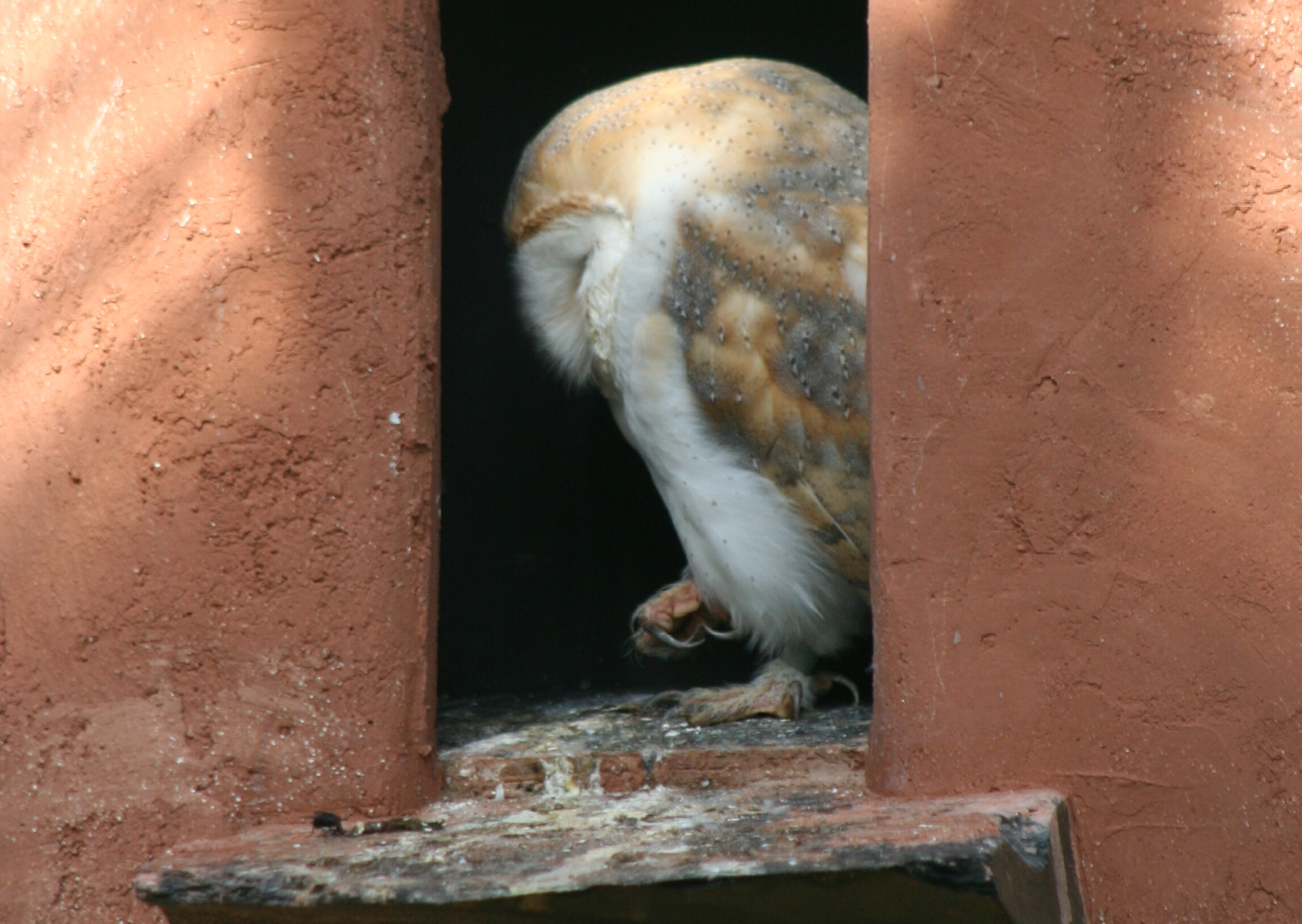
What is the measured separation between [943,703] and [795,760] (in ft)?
1.05

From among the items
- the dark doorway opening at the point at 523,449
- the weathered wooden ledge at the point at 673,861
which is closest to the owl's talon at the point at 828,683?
the weathered wooden ledge at the point at 673,861

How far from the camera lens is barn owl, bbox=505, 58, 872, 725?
2236 millimetres

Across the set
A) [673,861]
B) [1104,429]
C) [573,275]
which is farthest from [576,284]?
[673,861]

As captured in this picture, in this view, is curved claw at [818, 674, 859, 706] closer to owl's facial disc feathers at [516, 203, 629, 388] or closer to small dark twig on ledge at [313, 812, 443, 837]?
owl's facial disc feathers at [516, 203, 629, 388]

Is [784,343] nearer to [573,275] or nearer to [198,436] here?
[573,275]

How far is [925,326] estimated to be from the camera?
6.04 feet

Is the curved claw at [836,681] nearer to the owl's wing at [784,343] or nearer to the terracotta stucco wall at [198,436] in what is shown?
the owl's wing at [784,343]

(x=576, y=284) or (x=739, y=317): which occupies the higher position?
(x=576, y=284)

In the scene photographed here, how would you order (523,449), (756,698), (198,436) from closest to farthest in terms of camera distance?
1. (198,436)
2. (756,698)
3. (523,449)

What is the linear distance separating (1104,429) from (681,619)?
103cm

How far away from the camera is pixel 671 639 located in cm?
260

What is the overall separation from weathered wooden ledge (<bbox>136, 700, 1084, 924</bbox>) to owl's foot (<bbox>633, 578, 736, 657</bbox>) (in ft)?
1.82

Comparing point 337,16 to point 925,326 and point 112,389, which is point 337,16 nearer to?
point 112,389

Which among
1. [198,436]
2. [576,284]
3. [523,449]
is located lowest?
[523,449]
